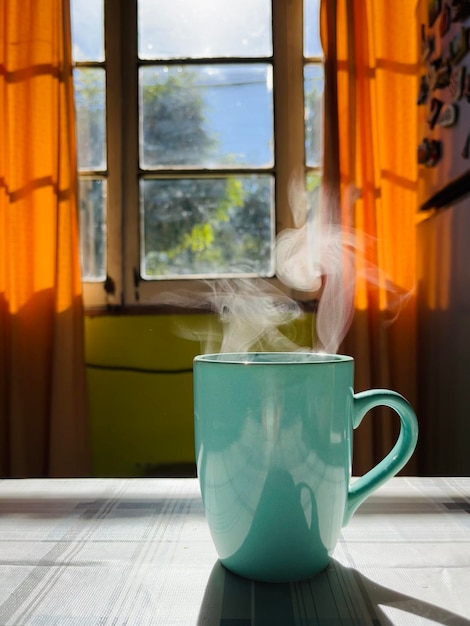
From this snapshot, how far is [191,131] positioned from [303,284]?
2.34ft

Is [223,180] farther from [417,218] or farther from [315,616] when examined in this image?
[315,616]

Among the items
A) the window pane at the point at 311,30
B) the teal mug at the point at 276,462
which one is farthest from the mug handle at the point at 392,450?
the window pane at the point at 311,30

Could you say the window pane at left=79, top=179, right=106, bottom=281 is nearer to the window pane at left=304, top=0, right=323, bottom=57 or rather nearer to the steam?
the steam

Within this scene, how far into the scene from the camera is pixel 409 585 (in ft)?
1.11

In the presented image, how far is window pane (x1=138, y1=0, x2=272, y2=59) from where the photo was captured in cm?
202

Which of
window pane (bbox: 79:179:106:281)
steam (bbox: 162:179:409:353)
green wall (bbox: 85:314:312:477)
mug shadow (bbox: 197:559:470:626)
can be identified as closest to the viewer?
mug shadow (bbox: 197:559:470:626)

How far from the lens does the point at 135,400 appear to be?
6.24 ft

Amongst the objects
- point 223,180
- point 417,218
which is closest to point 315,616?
point 417,218

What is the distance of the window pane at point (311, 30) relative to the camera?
198 centimetres

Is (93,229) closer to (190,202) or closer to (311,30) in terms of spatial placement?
(190,202)

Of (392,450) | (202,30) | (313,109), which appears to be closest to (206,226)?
(313,109)

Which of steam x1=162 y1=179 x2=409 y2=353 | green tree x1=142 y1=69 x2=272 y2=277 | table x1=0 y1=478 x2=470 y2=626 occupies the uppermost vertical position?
green tree x1=142 y1=69 x2=272 y2=277

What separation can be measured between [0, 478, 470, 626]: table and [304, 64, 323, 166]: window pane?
5.49ft

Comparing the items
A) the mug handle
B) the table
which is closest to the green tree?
the table
